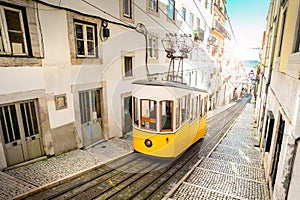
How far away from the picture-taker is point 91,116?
26.6 feet

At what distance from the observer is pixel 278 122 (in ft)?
16.7

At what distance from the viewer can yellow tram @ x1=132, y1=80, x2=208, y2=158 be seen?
19.3 ft

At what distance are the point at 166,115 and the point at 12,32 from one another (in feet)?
18.3

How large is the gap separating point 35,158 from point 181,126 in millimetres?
5376

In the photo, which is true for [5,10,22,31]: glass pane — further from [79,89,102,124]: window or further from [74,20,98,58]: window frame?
[79,89,102,124]: window

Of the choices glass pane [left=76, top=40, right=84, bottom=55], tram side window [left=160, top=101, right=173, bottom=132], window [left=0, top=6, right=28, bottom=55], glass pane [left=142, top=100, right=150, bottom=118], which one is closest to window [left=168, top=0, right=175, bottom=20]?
glass pane [left=76, top=40, right=84, bottom=55]

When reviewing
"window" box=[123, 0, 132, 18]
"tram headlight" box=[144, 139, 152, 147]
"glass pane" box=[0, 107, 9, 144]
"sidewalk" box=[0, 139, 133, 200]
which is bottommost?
"sidewalk" box=[0, 139, 133, 200]

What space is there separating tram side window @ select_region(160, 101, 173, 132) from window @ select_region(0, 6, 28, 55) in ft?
15.9

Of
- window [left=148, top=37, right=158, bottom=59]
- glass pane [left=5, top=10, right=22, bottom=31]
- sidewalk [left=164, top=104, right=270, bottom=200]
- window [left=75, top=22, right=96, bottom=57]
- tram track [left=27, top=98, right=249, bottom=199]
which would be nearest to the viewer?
sidewalk [left=164, top=104, right=270, bottom=200]

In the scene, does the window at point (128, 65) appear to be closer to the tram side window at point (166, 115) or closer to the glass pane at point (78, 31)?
the glass pane at point (78, 31)

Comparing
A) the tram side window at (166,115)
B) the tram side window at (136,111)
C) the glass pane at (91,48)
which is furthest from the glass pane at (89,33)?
the tram side window at (166,115)

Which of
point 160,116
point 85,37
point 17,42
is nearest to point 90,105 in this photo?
point 85,37

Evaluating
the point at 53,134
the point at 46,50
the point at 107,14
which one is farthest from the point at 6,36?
the point at 107,14

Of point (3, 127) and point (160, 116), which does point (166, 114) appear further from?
point (3, 127)
